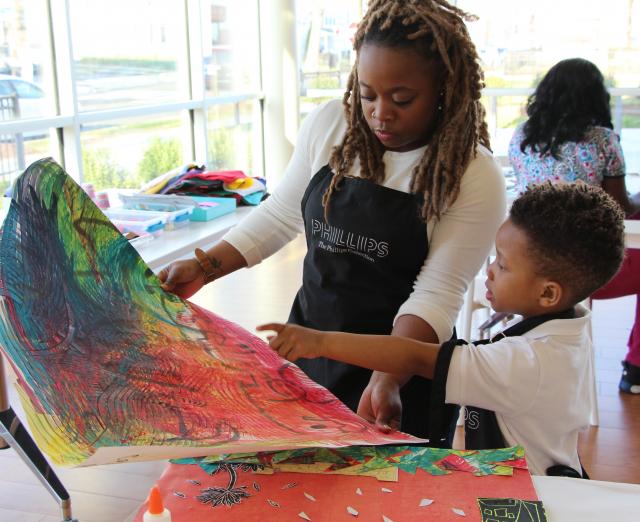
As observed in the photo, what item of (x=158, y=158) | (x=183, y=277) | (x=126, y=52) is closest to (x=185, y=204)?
(x=183, y=277)

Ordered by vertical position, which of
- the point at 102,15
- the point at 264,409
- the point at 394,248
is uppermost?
the point at 102,15

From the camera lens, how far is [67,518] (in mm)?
2049

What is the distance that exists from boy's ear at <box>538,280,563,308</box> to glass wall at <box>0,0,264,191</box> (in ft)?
8.95

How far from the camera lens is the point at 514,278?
1.19m

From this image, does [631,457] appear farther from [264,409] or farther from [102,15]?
[102,15]

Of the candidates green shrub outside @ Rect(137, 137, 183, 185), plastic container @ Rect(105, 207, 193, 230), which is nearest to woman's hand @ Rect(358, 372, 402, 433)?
plastic container @ Rect(105, 207, 193, 230)

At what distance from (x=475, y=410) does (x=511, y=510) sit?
334 millimetres

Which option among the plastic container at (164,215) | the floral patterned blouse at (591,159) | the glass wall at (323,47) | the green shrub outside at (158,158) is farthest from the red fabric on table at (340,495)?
the glass wall at (323,47)

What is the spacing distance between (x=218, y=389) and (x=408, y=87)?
544mm

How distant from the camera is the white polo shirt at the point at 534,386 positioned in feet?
3.63

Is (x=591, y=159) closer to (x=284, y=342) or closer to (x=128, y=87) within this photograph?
(x=284, y=342)

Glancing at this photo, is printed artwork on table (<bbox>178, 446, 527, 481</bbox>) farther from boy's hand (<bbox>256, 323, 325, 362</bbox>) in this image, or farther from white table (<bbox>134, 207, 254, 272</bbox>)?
white table (<bbox>134, 207, 254, 272</bbox>)

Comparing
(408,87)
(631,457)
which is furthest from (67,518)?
(631,457)

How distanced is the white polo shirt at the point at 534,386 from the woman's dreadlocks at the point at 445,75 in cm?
27
